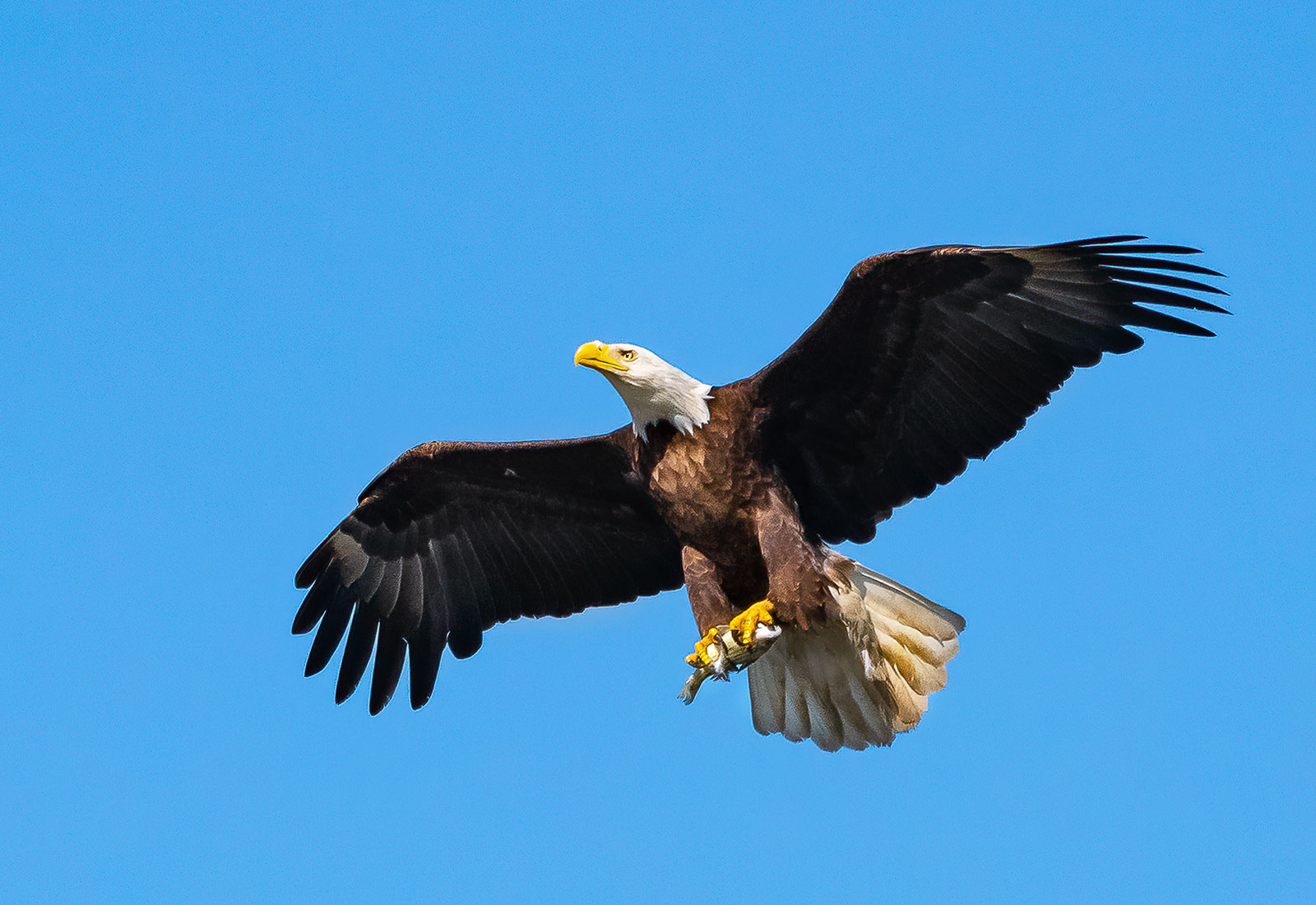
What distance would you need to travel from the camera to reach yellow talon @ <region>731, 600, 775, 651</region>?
8.41 meters

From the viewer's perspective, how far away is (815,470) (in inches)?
361

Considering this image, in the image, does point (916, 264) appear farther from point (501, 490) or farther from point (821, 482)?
point (501, 490)

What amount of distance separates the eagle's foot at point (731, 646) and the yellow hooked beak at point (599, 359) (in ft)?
4.71

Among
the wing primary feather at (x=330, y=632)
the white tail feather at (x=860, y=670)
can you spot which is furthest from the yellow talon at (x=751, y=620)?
the wing primary feather at (x=330, y=632)

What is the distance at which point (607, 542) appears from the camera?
993 centimetres

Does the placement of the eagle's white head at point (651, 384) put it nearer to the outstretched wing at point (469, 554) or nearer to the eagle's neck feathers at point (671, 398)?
the eagle's neck feathers at point (671, 398)

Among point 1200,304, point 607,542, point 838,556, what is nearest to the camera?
point 1200,304

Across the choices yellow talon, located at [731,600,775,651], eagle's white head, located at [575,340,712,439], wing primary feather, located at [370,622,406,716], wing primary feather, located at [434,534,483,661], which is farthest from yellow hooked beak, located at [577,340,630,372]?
wing primary feather, located at [370,622,406,716]

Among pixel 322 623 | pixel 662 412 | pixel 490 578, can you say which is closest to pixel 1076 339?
pixel 662 412

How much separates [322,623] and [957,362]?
4299 millimetres

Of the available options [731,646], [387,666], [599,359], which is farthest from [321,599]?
[731,646]

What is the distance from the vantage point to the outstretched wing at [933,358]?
333 inches

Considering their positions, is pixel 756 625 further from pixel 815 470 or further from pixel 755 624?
pixel 815 470

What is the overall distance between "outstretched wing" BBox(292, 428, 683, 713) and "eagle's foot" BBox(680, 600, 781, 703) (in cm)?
130
